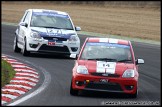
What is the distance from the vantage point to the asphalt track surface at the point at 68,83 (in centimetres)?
1284

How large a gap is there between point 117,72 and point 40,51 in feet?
28.7

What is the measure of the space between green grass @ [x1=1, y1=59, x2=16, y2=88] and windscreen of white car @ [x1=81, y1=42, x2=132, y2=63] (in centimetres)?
217

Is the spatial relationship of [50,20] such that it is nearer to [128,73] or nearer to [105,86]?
[128,73]

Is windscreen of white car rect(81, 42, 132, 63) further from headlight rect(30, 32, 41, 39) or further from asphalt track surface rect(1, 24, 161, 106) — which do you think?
headlight rect(30, 32, 41, 39)

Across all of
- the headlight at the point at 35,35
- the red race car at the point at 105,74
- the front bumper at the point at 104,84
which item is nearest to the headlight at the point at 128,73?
the red race car at the point at 105,74

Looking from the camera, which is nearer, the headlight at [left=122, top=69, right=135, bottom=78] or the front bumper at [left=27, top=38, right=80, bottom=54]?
the headlight at [left=122, top=69, right=135, bottom=78]

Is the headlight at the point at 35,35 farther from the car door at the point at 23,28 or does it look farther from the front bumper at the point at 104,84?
the front bumper at the point at 104,84

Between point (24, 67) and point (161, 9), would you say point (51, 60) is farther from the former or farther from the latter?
point (161, 9)

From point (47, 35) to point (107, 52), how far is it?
7614mm

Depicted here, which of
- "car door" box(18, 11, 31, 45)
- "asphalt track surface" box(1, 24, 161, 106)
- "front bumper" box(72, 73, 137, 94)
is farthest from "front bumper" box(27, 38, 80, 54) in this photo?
"front bumper" box(72, 73, 137, 94)

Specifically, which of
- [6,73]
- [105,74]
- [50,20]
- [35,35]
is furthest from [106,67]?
[50,20]

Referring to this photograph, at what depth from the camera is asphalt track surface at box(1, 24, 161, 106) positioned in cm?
1284

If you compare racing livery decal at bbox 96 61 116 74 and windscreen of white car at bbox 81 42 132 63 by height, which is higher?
windscreen of white car at bbox 81 42 132 63

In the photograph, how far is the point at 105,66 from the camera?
1386 centimetres
